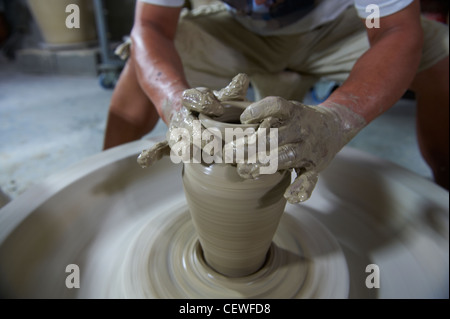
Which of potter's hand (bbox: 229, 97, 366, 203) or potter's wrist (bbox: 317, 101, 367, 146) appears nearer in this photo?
potter's hand (bbox: 229, 97, 366, 203)

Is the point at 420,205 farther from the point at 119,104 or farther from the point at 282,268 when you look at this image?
the point at 119,104

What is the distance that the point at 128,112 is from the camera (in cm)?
185

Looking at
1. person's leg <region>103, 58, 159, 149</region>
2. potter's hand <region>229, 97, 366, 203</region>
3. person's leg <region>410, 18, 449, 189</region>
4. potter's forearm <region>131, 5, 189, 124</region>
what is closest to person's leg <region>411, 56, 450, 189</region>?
person's leg <region>410, 18, 449, 189</region>

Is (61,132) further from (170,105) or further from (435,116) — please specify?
(435,116)

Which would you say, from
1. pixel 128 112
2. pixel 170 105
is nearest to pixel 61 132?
pixel 128 112

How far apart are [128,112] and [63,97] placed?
2.49m

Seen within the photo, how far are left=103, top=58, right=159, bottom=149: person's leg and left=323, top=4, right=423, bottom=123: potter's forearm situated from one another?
1129 mm

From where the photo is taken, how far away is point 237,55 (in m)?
1.89

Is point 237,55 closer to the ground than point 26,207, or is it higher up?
higher up

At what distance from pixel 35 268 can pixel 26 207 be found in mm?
200

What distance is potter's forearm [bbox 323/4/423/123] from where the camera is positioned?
1051mm

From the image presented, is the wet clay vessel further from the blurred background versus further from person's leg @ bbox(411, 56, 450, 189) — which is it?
person's leg @ bbox(411, 56, 450, 189)

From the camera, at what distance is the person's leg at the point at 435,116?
1.66 metres

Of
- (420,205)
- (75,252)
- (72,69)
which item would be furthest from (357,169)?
(72,69)
